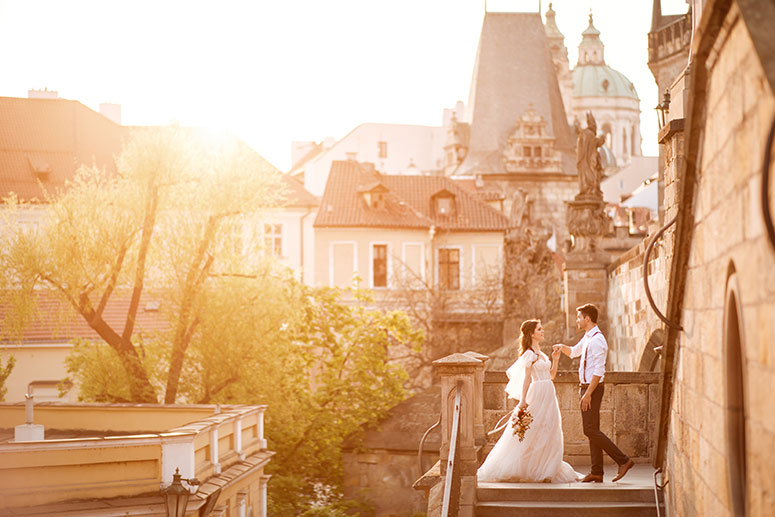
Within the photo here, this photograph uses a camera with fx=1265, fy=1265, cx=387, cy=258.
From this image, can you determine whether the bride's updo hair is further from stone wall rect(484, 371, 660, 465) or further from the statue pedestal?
the statue pedestal

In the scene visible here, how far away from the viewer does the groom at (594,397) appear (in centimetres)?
1144

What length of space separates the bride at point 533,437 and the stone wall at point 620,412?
1.97 m

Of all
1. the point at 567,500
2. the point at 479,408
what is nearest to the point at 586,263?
the point at 479,408

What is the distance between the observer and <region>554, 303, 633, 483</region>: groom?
11438mm

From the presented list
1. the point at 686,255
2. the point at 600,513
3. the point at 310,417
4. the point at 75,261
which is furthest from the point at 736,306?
the point at 310,417

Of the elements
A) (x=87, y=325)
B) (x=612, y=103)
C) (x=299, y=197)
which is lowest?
(x=87, y=325)

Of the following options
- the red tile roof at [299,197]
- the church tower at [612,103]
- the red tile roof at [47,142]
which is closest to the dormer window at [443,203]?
the red tile roof at [299,197]

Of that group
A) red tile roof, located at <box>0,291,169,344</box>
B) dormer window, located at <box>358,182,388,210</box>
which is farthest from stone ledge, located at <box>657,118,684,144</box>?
dormer window, located at <box>358,182,388,210</box>

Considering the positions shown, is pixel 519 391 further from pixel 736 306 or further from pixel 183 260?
pixel 183 260

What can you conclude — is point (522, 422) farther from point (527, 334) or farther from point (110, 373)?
point (110, 373)

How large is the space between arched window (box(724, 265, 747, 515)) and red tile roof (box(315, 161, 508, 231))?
161 ft

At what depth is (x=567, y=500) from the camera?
1080 cm

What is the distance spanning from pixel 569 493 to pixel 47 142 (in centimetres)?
4632

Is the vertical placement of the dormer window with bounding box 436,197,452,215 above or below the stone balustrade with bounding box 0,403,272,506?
above
